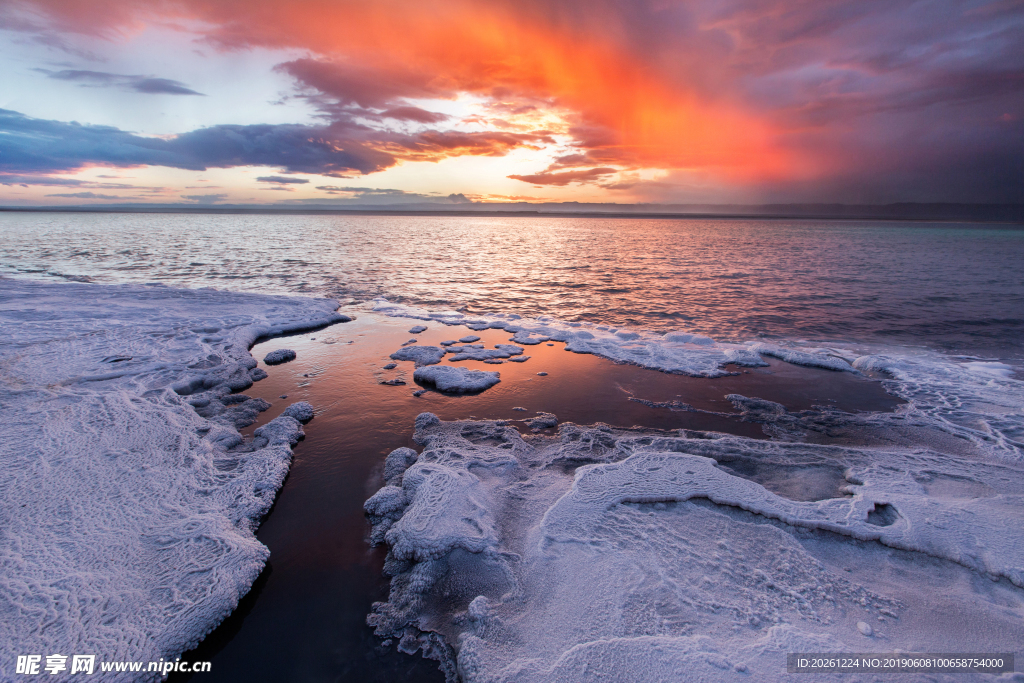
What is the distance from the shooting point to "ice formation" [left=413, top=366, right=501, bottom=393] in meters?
7.29

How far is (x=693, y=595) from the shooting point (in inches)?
128

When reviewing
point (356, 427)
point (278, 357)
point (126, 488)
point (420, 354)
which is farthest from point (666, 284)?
point (126, 488)


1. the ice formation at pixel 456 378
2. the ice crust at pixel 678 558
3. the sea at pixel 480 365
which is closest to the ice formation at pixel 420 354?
the sea at pixel 480 365

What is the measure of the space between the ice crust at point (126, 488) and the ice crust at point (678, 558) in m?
1.44

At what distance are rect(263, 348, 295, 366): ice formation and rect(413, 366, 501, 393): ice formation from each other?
9.55 feet

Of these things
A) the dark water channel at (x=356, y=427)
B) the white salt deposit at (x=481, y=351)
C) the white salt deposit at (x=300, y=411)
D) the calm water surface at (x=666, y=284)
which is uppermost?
the calm water surface at (x=666, y=284)

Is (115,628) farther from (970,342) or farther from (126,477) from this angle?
(970,342)

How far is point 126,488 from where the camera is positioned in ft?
14.0

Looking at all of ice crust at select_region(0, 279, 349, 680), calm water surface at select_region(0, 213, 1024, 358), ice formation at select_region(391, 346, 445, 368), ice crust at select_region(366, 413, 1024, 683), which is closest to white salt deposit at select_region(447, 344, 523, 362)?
ice formation at select_region(391, 346, 445, 368)

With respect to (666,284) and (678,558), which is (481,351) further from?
(666,284)

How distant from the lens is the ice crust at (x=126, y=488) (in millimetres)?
2977

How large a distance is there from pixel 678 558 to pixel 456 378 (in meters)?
4.79

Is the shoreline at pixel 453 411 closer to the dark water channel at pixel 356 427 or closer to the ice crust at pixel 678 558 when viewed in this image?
the dark water channel at pixel 356 427

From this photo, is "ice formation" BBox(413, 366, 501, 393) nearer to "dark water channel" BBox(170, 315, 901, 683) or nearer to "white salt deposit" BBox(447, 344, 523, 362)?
"dark water channel" BBox(170, 315, 901, 683)
